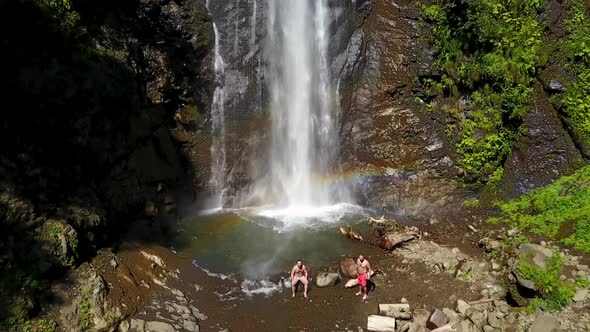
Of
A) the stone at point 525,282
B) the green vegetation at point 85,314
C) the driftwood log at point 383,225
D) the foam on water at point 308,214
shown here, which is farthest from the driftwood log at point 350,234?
the green vegetation at point 85,314

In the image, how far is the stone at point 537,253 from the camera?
10969 millimetres

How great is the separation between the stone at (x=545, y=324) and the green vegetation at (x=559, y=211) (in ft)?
10.0

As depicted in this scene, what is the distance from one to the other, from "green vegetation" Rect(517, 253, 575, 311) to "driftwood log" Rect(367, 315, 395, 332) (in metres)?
3.31

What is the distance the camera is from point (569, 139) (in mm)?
15859

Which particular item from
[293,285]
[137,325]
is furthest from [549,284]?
[137,325]

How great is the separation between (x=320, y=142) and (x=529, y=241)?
31.0 ft

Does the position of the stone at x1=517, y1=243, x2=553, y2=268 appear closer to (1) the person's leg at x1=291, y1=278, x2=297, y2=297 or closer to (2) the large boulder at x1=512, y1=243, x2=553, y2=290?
(2) the large boulder at x1=512, y1=243, x2=553, y2=290

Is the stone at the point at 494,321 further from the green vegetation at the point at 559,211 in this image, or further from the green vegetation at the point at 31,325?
the green vegetation at the point at 31,325

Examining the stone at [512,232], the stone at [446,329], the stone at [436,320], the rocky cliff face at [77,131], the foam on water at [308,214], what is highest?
the rocky cliff face at [77,131]

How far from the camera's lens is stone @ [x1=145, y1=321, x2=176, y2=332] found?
980 cm

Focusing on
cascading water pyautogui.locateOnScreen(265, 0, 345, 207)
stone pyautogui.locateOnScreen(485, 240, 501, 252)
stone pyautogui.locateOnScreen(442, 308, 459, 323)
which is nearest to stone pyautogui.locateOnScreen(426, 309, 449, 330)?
stone pyautogui.locateOnScreen(442, 308, 459, 323)

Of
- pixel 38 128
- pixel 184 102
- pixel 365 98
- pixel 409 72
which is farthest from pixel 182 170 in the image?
pixel 409 72

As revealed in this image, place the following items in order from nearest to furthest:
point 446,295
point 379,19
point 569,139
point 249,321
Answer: point 249,321 → point 446,295 → point 569,139 → point 379,19

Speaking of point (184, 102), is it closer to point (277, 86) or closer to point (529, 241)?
point (277, 86)
